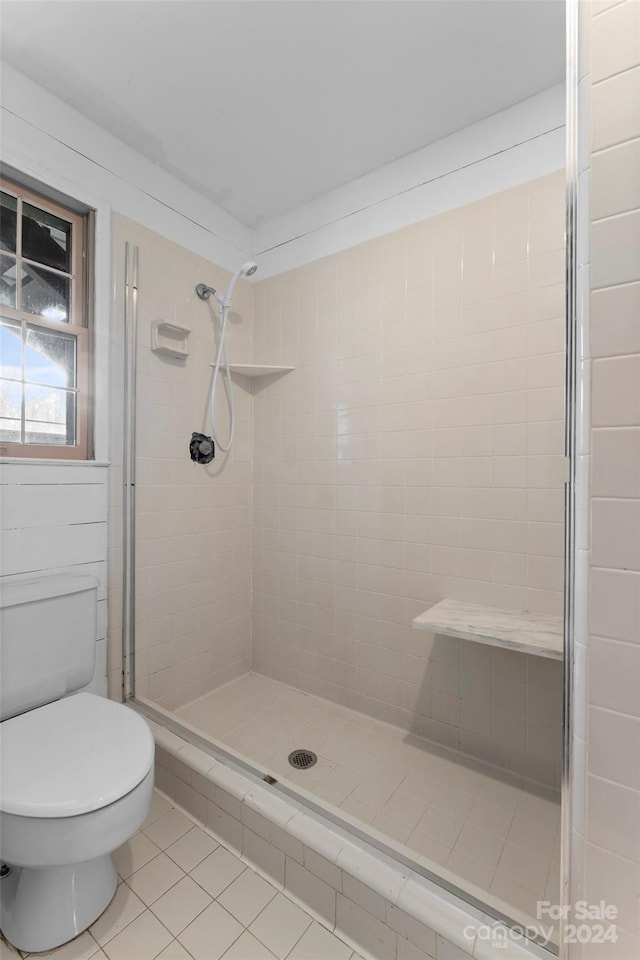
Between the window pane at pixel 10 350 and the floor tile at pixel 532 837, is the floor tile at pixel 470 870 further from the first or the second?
the window pane at pixel 10 350

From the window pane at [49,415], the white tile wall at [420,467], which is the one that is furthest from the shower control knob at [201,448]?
the window pane at [49,415]

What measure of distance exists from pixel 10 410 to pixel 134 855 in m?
1.43

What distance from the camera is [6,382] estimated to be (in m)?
1.41

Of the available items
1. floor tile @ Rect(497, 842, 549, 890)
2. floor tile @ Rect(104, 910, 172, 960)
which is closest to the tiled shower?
floor tile @ Rect(497, 842, 549, 890)

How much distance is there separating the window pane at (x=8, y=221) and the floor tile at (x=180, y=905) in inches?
→ 79.1

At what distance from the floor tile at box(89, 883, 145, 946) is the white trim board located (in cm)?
240

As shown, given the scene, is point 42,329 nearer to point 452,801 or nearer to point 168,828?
point 168,828

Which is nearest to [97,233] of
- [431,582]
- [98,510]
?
[98,510]

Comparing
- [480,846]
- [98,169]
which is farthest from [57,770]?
[98,169]

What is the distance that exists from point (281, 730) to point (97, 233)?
2102 millimetres

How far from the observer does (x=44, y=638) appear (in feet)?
4.40

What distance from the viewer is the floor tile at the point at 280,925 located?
1.04 m

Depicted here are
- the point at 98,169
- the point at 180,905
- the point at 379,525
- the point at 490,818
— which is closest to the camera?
the point at 180,905

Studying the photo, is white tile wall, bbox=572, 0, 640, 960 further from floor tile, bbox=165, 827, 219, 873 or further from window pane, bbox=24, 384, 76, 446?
window pane, bbox=24, 384, 76, 446
